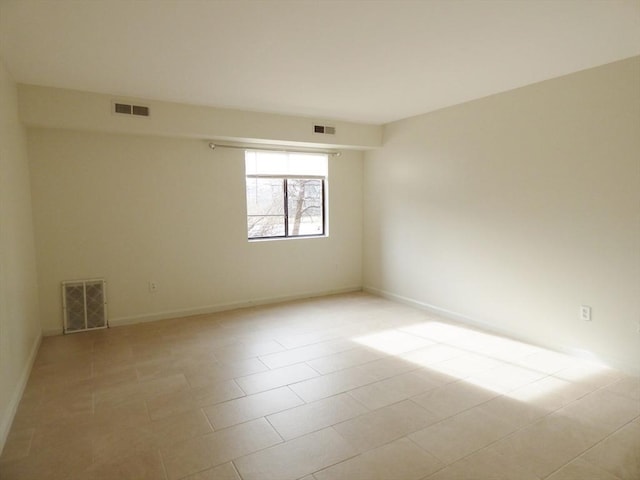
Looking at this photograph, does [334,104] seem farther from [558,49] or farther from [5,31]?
[5,31]

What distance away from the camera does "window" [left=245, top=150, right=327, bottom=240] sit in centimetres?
512

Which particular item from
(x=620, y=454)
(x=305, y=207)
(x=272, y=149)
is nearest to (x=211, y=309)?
(x=305, y=207)

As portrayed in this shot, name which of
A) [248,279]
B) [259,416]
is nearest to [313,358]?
[259,416]

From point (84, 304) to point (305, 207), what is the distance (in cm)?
297

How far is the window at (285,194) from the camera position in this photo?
16.8 feet

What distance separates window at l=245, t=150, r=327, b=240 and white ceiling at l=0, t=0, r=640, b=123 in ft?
4.46

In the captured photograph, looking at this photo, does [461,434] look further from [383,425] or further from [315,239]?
[315,239]

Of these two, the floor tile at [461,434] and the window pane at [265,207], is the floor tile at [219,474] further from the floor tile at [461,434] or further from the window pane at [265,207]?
the window pane at [265,207]

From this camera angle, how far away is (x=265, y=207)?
17.2ft

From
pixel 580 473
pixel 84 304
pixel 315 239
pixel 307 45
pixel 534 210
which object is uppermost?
pixel 307 45

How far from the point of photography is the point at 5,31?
93.4 inches

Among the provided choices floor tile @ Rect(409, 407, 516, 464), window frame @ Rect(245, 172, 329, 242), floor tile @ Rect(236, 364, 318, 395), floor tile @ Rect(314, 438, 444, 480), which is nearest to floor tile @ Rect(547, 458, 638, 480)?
floor tile @ Rect(409, 407, 516, 464)

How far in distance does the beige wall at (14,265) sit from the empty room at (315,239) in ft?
0.14

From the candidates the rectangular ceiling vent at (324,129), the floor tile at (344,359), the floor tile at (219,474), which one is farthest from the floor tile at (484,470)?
the rectangular ceiling vent at (324,129)
